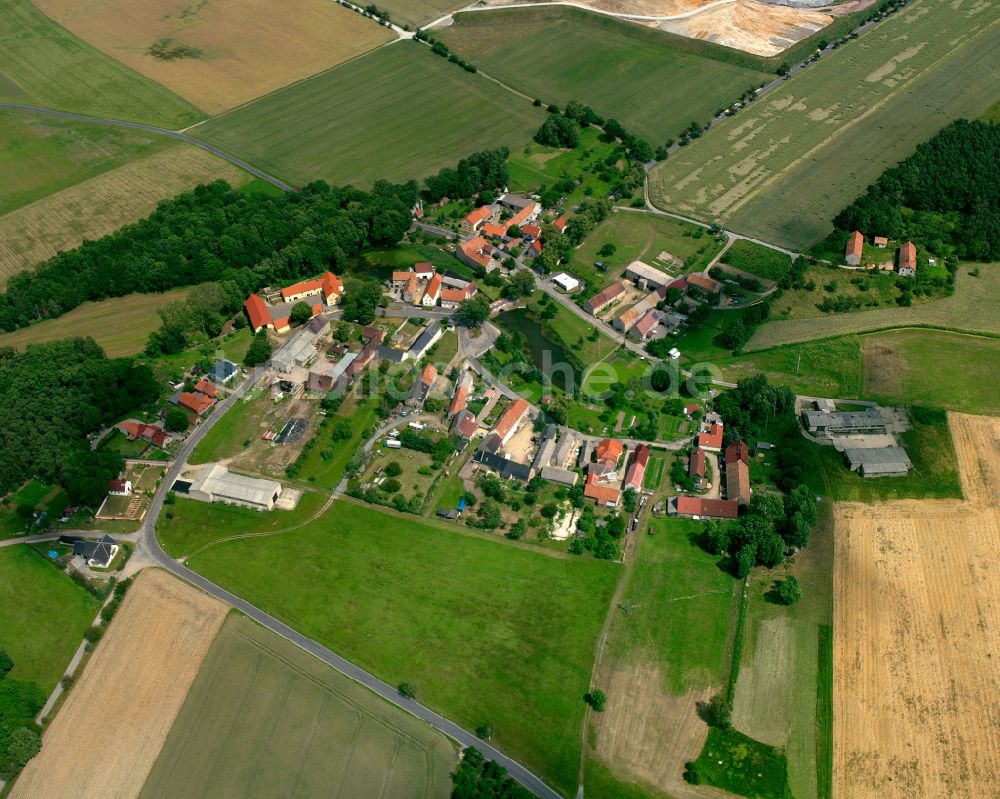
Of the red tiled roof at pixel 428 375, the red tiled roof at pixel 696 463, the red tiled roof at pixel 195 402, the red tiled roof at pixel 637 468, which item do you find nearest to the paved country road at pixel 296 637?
the red tiled roof at pixel 195 402

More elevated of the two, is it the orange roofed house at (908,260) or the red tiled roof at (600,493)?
the orange roofed house at (908,260)

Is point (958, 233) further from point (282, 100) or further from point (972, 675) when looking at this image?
point (282, 100)

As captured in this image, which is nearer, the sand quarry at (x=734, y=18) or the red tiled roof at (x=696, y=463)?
the red tiled roof at (x=696, y=463)

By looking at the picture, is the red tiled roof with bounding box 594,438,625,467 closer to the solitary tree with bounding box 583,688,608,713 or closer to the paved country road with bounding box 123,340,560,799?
the solitary tree with bounding box 583,688,608,713

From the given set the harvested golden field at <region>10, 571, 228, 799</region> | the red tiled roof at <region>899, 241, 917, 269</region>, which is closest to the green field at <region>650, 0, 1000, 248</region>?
the red tiled roof at <region>899, 241, 917, 269</region>

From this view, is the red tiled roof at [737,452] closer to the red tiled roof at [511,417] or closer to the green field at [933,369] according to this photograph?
the green field at [933,369]

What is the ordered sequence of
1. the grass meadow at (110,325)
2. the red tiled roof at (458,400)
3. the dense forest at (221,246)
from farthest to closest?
the dense forest at (221,246) < the grass meadow at (110,325) < the red tiled roof at (458,400)

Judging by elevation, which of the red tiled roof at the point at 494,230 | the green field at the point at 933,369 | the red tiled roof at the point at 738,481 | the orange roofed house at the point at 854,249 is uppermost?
the orange roofed house at the point at 854,249
